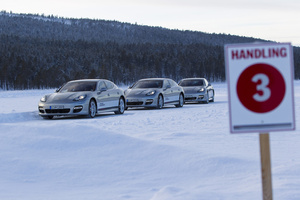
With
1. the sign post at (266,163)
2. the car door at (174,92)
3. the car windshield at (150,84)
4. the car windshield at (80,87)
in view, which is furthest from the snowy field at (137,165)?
the car door at (174,92)

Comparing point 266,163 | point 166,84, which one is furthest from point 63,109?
point 266,163

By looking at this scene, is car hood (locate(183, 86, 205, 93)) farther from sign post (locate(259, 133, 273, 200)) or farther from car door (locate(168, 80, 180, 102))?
sign post (locate(259, 133, 273, 200))

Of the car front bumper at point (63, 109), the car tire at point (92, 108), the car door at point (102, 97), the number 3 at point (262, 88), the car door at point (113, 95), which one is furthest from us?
the car door at point (113, 95)

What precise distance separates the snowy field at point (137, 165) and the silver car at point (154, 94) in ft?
33.3

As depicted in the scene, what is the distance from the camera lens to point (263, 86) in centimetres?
350

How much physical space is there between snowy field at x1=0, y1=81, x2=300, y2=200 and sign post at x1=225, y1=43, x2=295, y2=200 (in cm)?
239

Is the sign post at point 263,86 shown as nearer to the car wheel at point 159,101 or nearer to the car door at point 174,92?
the car wheel at point 159,101

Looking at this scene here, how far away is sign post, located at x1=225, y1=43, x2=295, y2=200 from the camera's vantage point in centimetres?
352

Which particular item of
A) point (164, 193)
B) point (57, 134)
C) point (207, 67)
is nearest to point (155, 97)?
point (57, 134)

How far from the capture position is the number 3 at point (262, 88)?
3.50 m

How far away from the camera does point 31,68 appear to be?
112 metres

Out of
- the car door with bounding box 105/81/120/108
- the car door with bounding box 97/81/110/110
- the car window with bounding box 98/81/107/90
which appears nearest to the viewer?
the car door with bounding box 97/81/110/110

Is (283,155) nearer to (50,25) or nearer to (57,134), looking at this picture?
(57,134)

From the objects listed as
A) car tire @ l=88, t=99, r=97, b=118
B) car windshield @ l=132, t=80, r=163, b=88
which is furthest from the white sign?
car windshield @ l=132, t=80, r=163, b=88
